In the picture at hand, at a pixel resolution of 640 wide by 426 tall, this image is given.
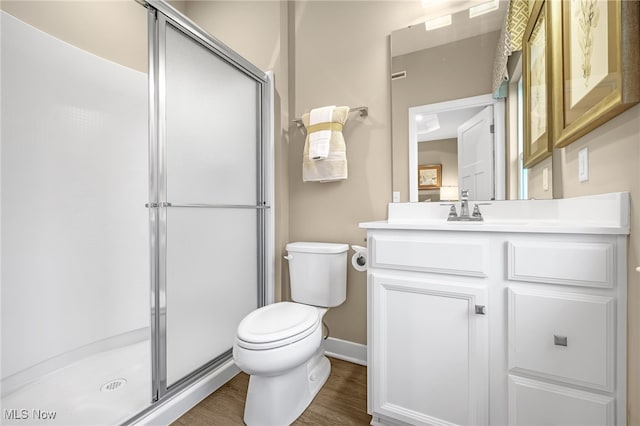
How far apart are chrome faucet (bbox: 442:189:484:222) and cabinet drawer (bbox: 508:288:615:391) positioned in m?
0.49

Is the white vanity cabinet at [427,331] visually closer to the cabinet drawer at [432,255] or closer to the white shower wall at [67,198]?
the cabinet drawer at [432,255]

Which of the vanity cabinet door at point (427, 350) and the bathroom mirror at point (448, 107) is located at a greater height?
the bathroom mirror at point (448, 107)

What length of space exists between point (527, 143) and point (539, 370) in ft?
3.42

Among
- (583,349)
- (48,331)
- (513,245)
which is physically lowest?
(48,331)

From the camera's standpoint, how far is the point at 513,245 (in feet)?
3.43

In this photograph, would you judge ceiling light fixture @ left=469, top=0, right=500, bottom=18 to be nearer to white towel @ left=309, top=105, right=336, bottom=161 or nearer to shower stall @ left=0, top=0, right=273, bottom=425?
white towel @ left=309, top=105, right=336, bottom=161

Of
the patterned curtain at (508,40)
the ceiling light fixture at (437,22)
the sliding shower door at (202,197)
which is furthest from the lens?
the ceiling light fixture at (437,22)

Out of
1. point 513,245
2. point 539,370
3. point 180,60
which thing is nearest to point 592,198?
point 513,245

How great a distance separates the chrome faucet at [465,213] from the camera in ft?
4.80

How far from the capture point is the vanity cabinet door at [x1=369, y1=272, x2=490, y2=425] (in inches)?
43.1

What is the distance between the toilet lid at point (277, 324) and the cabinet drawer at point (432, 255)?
0.42m

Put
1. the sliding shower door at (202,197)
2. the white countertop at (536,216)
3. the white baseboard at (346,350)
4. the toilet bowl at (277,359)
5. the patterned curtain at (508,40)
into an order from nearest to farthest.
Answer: the white countertop at (536,216) → the toilet bowl at (277,359) → the sliding shower door at (202,197) → the patterned curtain at (508,40) → the white baseboard at (346,350)

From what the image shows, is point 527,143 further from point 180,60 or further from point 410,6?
point 180,60

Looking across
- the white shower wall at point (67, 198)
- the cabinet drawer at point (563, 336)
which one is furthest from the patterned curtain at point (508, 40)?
the white shower wall at point (67, 198)
